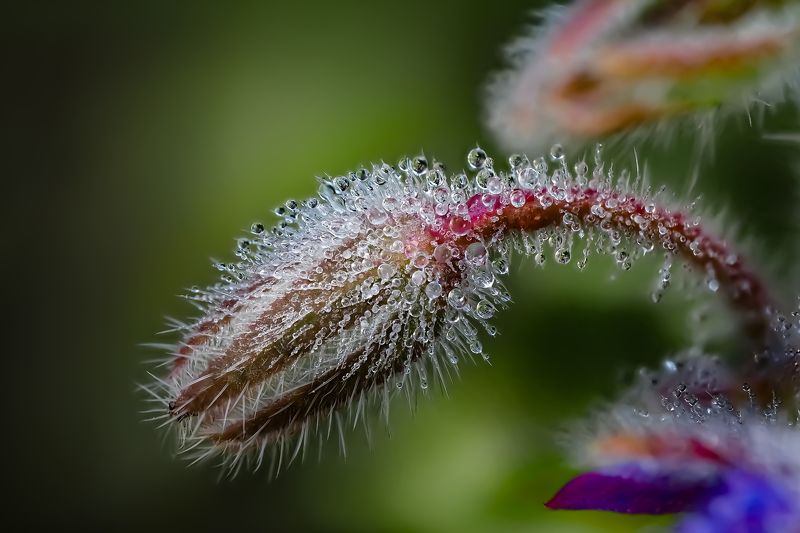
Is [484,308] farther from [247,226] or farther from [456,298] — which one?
[247,226]

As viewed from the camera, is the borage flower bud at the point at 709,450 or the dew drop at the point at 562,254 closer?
the borage flower bud at the point at 709,450

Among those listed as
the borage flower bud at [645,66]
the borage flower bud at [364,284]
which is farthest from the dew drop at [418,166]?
the borage flower bud at [645,66]

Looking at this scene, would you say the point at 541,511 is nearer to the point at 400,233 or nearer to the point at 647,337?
the point at 647,337

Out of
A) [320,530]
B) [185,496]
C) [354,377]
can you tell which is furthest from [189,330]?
[185,496]

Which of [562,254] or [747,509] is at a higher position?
[562,254]

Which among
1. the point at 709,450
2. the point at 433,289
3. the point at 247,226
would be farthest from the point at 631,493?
the point at 247,226

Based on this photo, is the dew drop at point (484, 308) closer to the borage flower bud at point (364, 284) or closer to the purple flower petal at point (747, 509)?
the borage flower bud at point (364, 284)
